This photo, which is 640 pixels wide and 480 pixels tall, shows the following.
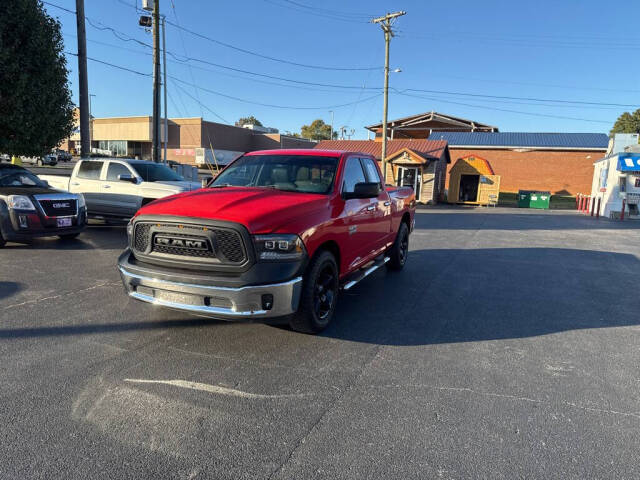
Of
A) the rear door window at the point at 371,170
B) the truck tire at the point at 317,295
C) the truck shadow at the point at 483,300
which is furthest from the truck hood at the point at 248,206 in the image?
the rear door window at the point at 371,170

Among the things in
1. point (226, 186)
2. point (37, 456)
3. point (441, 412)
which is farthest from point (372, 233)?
point (37, 456)

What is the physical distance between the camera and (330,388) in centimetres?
354

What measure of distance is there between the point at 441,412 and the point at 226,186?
355cm

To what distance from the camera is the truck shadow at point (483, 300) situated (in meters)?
4.91

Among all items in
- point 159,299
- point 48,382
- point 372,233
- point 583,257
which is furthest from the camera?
point 583,257

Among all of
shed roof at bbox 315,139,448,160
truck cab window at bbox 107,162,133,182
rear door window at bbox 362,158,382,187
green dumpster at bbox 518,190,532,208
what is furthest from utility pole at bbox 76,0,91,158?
green dumpster at bbox 518,190,532,208

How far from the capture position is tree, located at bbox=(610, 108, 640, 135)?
6138 cm

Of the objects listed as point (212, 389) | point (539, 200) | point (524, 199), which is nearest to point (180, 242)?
point (212, 389)

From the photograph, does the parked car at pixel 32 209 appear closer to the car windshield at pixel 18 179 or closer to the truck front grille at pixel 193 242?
the car windshield at pixel 18 179

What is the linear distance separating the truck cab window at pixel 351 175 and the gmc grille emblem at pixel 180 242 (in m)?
1.97

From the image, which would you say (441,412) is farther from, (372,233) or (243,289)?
(372,233)

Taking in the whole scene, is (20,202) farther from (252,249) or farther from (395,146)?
(395,146)

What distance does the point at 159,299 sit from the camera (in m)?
4.15

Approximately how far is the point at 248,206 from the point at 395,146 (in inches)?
1076
